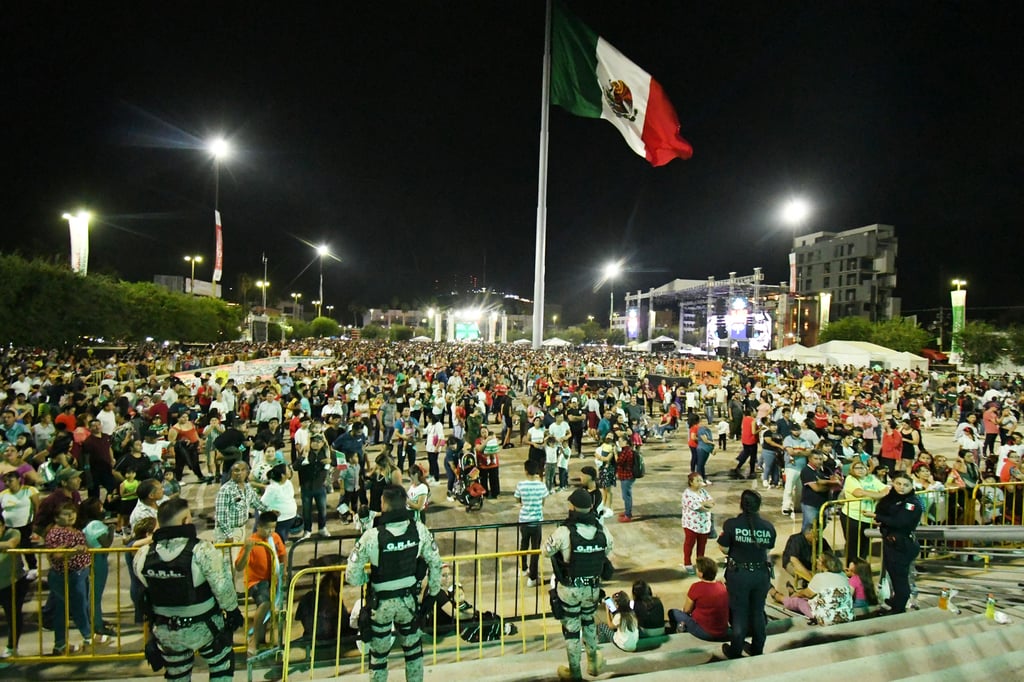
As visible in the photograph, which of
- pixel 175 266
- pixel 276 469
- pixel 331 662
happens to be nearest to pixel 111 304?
pixel 276 469

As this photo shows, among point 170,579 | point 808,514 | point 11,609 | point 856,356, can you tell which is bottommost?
point 11,609

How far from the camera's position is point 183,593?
3.25 meters

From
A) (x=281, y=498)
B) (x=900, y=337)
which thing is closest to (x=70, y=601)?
(x=281, y=498)

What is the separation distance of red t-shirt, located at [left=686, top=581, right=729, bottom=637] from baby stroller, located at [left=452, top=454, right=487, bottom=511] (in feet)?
16.2

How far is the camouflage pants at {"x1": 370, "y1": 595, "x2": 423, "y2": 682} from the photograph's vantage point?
11.7 feet

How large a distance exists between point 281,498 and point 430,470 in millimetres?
5115

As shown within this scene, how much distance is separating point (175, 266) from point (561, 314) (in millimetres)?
101754

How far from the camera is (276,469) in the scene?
20.5ft

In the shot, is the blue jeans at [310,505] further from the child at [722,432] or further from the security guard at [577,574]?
the child at [722,432]

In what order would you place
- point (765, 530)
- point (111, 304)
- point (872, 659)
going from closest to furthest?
point (872, 659) → point (765, 530) → point (111, 304)

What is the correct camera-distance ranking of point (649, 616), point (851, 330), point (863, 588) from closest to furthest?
point (649, 616) < point (863, 588) < point (851, 330)

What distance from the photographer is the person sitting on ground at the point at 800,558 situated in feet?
18.5

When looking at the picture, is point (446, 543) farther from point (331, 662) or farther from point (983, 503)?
point (983, 503)

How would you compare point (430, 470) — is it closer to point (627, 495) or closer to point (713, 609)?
point (627, 495)
